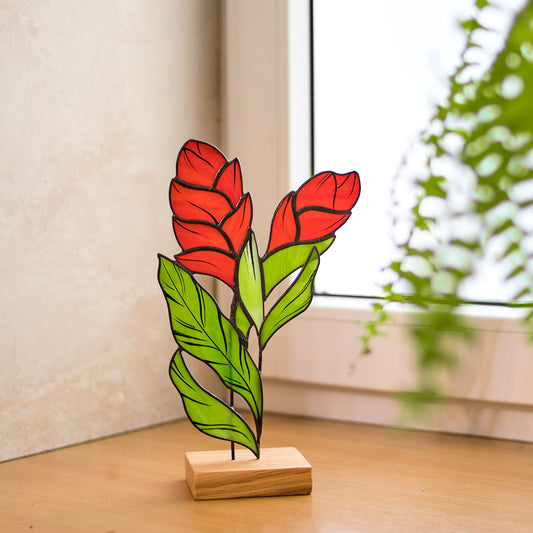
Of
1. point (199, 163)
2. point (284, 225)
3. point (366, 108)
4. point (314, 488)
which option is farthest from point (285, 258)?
point (366, 108)

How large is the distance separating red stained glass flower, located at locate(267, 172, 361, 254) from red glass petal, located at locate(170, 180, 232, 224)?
7 cm

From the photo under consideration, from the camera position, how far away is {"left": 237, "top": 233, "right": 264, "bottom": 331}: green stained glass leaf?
0.75m

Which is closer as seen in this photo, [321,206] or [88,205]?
[321,206]

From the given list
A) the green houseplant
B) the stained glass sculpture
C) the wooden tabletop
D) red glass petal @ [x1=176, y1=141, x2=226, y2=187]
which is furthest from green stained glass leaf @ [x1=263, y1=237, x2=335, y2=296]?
the green houseplant

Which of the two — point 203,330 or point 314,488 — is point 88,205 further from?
point 314,488

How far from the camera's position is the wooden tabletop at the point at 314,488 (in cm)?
67

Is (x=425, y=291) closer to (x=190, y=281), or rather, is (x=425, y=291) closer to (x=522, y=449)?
(x=190, y=281)

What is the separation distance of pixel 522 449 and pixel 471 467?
0.12 meters

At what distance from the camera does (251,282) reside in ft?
2.49

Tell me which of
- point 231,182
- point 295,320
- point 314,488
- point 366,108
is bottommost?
point 314,488

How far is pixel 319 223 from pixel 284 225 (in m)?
0.04

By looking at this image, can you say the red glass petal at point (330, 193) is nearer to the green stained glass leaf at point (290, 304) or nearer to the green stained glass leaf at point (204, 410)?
the green stained glass leaf at point (290, 304)

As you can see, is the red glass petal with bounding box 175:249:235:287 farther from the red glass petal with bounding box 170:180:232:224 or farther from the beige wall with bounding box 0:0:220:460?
the beige wall with bounding box 0:0:220:460

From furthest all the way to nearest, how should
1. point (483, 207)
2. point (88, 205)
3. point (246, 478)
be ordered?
point (88, 205)
point (246, 478)
point (483, 207)
